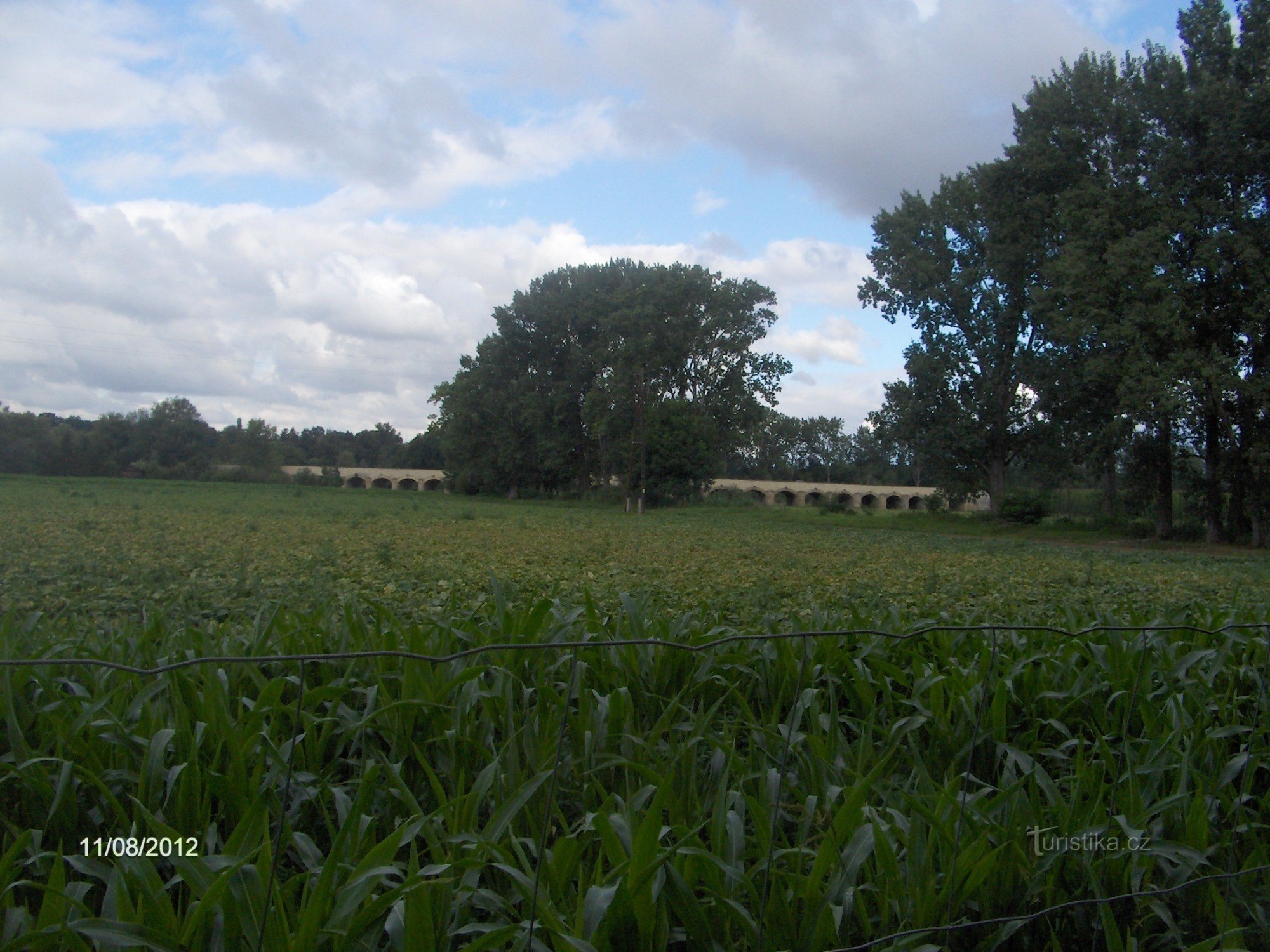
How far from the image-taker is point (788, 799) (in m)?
2.95

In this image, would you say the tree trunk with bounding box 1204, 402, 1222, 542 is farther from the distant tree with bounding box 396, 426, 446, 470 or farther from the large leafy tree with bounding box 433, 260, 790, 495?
the distant tree with bounding box 396, 426, 446, 470

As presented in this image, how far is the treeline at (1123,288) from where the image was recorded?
2161cm

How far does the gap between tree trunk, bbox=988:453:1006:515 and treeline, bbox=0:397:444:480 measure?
38.7 metres

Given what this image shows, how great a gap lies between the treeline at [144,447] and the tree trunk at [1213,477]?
4297cm

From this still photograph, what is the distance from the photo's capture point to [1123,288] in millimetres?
22219

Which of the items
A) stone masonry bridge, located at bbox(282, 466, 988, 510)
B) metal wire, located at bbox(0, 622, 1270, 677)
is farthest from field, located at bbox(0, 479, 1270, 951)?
stone masonry bridge, located at bbox(282, 466, 988, 510)

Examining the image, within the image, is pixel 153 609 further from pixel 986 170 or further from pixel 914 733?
pixel 986 170

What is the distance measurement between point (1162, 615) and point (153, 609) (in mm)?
5729

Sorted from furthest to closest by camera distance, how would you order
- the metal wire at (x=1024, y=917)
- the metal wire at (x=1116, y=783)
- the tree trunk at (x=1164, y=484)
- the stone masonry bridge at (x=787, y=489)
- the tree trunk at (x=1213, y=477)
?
1. the stone masonry bridge at (x=787, y=489)
2. the tree trunk at (x=1164, y=484)
3. the tree trunk at (x=1213, y=477)
4. the metal wire at (x=1116, y=783)
5. the metal wire at (x=1024, y=917)

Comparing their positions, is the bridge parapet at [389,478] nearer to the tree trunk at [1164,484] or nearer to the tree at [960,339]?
the tree at [960,339]

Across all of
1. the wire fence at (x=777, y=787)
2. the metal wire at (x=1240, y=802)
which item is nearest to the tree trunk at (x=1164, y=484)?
the metal wire at (x=1240, y=802)

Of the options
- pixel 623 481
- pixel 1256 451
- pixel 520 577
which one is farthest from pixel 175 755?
pixel 623 481
